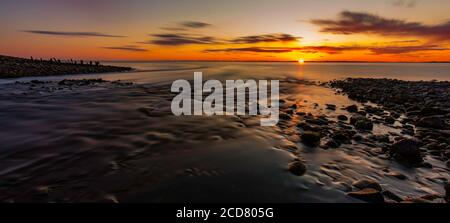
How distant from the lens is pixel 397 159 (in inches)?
330

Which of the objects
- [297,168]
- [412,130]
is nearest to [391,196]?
[297,168]

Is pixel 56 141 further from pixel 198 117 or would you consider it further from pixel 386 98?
pixel 386 98

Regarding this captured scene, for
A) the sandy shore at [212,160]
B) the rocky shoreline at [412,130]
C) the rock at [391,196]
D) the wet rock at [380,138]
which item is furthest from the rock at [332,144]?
the rock at [391,196]

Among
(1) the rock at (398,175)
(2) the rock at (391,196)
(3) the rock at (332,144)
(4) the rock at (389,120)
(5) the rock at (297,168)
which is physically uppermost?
(4) the rock at (389,120)

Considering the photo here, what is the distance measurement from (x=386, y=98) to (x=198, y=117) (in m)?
17.5

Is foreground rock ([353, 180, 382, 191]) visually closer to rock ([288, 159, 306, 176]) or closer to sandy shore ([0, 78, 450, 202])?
sandy shore ([0, 78, 450, 202])

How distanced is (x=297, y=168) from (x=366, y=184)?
175cm

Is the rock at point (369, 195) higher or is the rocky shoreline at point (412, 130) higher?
the rocky shoreline at point (412, 130)

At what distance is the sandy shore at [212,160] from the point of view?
5867mm

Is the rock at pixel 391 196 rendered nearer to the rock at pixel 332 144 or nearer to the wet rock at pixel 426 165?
the wet rock at pixel 426 165

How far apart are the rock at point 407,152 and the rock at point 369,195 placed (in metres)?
3.46

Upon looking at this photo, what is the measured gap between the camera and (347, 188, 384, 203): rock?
570 cm

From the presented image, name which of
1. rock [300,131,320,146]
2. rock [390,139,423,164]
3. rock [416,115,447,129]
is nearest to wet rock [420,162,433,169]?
rock [390,139,423,164]
